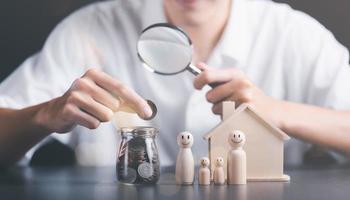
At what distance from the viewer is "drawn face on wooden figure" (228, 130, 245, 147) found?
916 mm

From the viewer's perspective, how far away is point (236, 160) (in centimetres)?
93

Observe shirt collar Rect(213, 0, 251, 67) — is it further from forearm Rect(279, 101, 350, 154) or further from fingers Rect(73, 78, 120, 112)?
fingers Rect(73, 78, 120, 112)

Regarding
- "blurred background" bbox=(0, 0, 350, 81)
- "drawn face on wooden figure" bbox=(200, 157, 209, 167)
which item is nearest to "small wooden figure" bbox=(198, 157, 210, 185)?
"drawn face on wooden figure" bbox=(200, 157, 209, 167)

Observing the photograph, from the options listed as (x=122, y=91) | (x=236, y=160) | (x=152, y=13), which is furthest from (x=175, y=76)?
(x=236, y=160)

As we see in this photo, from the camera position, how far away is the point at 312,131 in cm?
117

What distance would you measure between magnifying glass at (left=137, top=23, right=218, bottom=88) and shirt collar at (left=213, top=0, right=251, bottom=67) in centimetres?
19

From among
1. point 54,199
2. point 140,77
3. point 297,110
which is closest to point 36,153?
point 140,77

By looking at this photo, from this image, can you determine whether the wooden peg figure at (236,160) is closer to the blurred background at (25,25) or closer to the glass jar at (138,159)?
the glass jar at (138,159)

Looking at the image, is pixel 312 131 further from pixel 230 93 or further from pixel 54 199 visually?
pixel 54 199

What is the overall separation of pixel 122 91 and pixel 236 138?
0.69 ft

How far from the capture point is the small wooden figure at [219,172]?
0.94m

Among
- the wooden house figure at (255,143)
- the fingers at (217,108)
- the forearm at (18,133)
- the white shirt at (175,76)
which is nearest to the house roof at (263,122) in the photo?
the wooden house figure at (255,143)

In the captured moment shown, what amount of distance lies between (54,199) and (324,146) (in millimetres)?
583

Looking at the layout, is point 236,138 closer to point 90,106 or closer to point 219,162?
point 219,162
